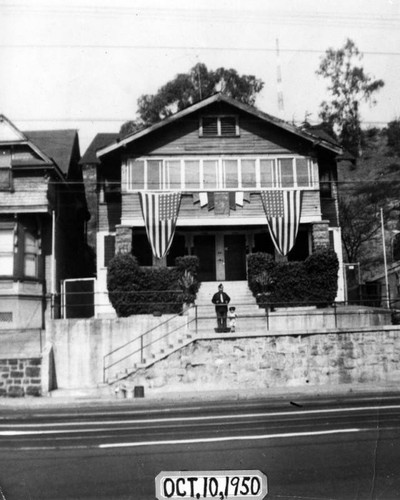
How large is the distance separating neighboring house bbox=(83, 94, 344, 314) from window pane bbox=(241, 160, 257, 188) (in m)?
0.04

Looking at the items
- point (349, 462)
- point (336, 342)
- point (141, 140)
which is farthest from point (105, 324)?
point (349, 462)

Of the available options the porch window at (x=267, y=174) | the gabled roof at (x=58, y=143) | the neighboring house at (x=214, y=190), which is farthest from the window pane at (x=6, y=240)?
the porch window at (x=267, y=174)

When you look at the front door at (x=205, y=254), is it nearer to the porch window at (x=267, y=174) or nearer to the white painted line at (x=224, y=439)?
the porch window at (x=267, y=174)

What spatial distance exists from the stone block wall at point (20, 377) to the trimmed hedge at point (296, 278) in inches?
351

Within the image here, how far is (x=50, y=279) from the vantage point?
2395 centimetres

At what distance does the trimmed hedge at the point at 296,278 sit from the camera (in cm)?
2189

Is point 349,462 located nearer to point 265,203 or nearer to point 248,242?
point 265,203

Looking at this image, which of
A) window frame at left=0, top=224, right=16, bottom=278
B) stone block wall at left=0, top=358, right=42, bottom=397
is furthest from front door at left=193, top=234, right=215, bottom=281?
stone block wall at left=0, top=358, right=42, bottom=397

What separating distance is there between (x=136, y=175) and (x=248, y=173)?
15.7 feet

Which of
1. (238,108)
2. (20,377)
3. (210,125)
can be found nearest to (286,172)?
(238,108)

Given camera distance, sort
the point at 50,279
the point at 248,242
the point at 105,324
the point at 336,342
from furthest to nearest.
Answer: the point at 248,242
the point at 50,279
the point at 105,324
the point at 336,342

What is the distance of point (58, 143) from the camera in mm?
27500

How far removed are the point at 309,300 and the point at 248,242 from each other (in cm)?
472

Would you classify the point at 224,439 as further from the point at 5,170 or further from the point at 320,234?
the point at 5,170
